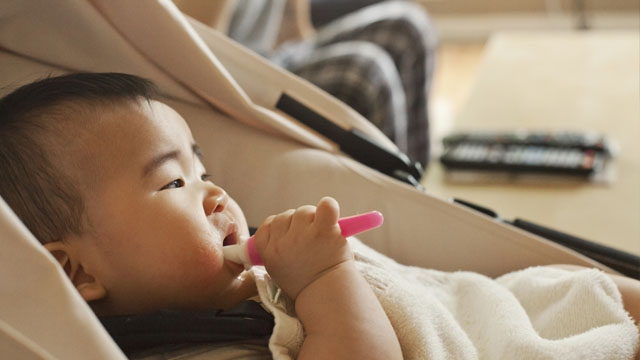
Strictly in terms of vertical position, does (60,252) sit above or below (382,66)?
below

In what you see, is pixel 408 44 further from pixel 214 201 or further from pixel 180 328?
pixel 180 328

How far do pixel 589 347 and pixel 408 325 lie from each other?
0.18m

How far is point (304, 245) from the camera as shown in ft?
2.32

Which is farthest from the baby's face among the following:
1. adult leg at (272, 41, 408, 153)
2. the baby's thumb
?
adult leg at (272, 41, 408, 153)

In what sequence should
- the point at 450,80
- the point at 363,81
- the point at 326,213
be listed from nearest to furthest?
1. the point at 326,213
2. the point at 363,81
3. the point at 450,80

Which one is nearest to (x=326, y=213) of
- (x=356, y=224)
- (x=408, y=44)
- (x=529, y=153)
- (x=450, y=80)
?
(x=356, y=224)

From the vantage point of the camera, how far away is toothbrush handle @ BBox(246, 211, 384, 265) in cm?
71

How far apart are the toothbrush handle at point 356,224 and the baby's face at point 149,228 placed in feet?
0.14

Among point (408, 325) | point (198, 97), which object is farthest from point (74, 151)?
point (408, 325)

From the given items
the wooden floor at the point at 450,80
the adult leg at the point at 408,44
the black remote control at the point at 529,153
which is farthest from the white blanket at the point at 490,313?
the wooden floor at the point at 450,80

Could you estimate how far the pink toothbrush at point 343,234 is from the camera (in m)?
0.71

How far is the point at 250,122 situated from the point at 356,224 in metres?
0.31

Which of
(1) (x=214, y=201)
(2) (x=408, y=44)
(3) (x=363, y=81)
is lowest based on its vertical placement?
(1) (x=214, y=201)

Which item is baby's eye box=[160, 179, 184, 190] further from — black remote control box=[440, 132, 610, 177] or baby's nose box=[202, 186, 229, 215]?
black remote control box=[440, 132, 610, 177]
